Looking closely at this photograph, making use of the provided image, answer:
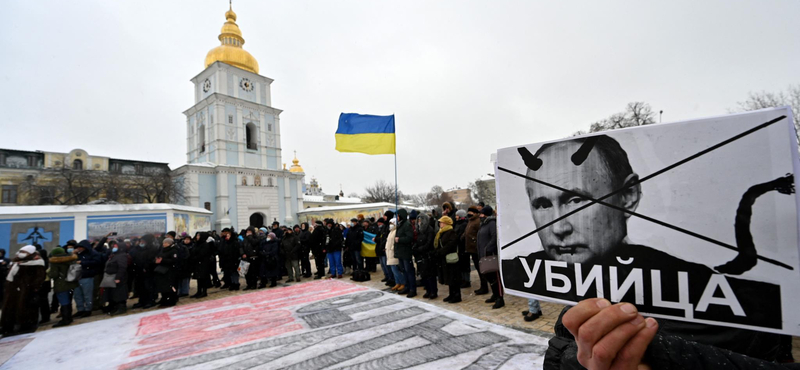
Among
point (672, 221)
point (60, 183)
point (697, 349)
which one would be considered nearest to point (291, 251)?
point (672, 221)

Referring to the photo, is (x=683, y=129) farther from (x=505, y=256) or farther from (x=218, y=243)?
(x=218, y=243)

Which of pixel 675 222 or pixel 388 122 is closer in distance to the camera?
pixel 675 222

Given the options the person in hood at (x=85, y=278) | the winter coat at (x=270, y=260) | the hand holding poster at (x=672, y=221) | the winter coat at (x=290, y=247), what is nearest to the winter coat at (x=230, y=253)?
the winter coat at (x=270, y=260)

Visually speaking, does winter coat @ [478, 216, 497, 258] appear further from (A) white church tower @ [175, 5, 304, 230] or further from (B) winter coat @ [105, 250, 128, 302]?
(A) white church tower @ [175, 5, 304, 230]

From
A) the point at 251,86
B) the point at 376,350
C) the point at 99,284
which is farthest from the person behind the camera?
the point at 251,86

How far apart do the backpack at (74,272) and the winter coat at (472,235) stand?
8.60 m

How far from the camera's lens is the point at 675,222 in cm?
131

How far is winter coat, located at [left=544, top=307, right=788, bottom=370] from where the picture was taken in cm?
96

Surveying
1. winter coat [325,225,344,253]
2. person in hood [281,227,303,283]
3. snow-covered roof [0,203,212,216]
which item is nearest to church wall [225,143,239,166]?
snow-covered roof [0,203,212,216]

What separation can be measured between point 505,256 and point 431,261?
5.42 metres

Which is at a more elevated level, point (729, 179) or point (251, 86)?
point (251, 86)

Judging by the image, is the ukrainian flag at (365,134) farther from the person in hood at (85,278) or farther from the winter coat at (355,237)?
the person in hood at (85,278)

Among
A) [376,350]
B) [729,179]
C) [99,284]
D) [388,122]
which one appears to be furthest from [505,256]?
[99,284]

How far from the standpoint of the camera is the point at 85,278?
721 cm
